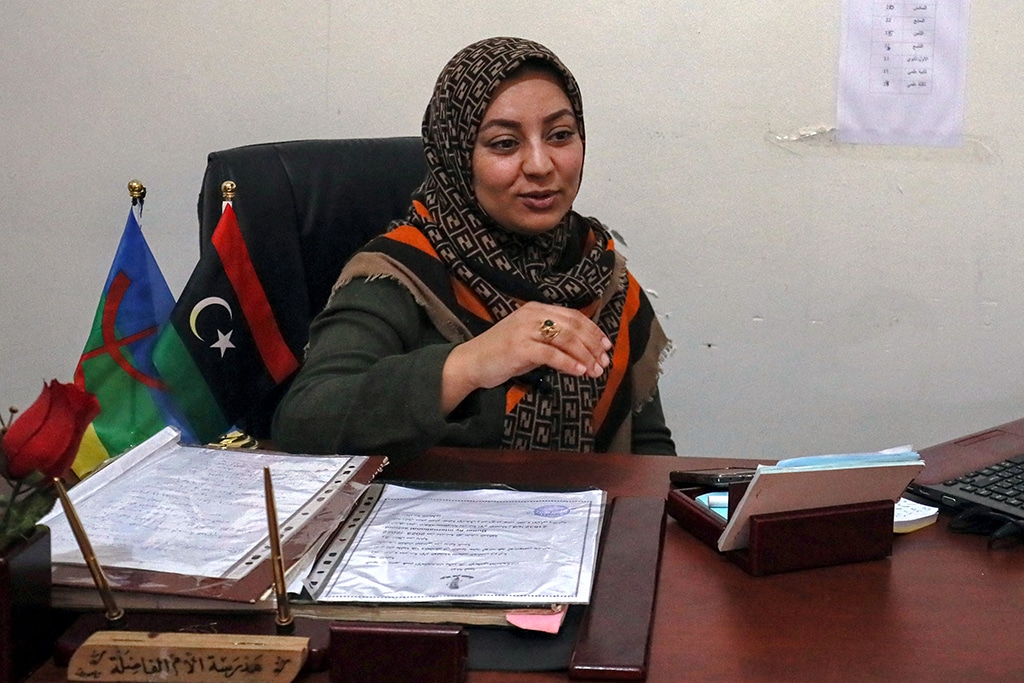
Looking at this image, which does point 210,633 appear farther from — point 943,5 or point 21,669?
point 943,5

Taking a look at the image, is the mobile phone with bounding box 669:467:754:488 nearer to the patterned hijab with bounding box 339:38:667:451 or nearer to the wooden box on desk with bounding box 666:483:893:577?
the wooden box on desk with bounding box 666:483:893:577

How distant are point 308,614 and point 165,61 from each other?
5.91ft

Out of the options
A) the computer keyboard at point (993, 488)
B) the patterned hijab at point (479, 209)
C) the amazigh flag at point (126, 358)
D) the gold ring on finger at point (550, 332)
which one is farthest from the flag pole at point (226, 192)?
the computer keyboard at point (993, 488)

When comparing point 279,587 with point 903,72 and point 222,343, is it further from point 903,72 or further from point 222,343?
point 903,72

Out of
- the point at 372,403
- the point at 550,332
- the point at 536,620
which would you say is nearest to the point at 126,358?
the point at 372,403

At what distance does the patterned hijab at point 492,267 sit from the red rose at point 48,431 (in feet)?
2.61

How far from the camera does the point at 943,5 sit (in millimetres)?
2168

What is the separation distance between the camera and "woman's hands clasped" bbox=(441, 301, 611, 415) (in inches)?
44.8

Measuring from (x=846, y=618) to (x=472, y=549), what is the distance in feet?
0.98

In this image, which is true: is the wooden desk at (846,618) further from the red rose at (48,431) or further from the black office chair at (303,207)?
the black office chair at (303,207)

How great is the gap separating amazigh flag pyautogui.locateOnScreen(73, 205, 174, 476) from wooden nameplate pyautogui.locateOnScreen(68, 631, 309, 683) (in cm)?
58

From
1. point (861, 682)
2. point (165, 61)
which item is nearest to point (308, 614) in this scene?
point (861, 682)

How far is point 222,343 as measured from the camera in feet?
5.18

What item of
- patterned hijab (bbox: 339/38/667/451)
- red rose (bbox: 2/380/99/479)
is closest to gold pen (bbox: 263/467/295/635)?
red rose (bbox: 2/380/99/479)
